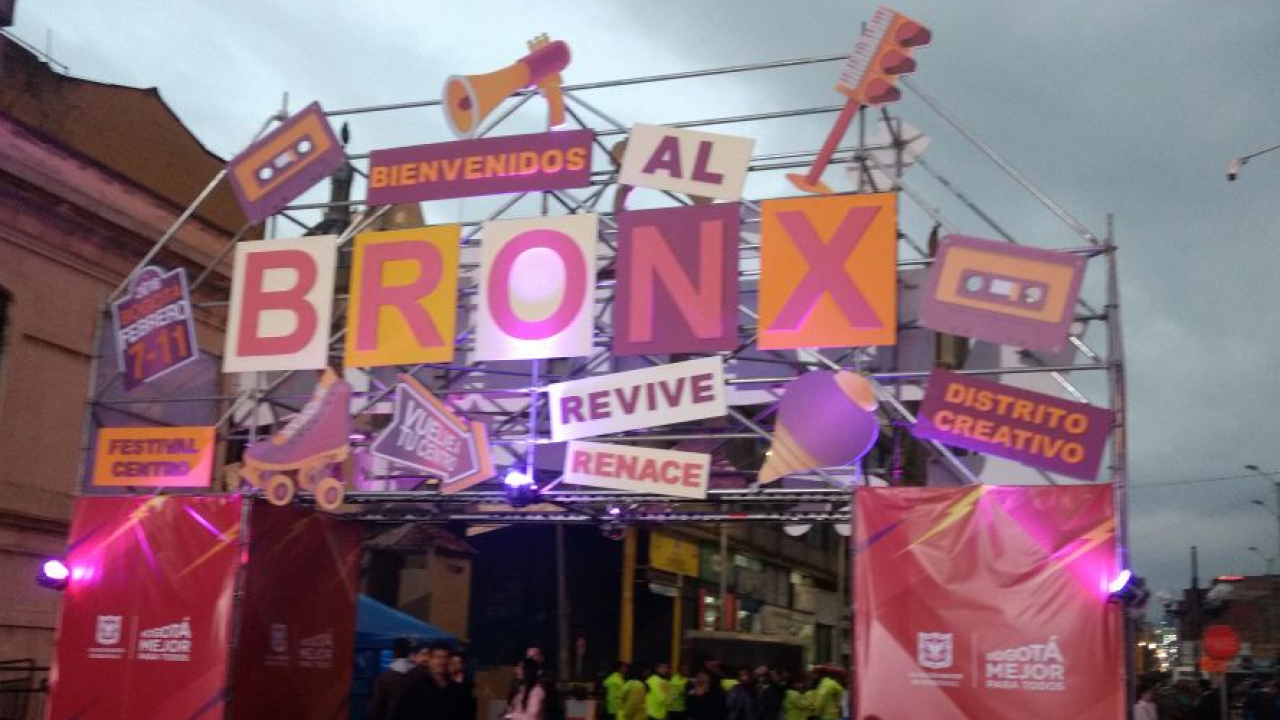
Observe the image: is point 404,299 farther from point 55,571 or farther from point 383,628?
point 383,628

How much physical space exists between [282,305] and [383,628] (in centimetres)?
739

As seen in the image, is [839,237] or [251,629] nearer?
[839,237]

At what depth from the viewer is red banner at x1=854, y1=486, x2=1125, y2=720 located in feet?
35.6

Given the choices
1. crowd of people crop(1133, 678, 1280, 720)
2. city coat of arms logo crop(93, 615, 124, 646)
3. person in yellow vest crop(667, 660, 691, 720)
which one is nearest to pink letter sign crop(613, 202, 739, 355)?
city coat of arms logo crop(93, 615, 124, 646)

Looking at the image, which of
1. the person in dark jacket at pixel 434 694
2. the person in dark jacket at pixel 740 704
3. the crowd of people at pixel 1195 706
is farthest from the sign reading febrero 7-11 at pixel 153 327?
the crowd of people at pixel 1195 706

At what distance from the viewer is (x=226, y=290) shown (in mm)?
19969

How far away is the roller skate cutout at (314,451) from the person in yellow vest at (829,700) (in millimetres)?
8019

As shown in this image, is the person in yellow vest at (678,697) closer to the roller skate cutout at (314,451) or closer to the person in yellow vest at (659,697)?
the person in yellow vest at (659,697)

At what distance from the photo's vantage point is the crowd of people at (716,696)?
16781 mm

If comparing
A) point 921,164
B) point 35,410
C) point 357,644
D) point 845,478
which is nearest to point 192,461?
point 35,410

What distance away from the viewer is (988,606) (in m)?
11.2

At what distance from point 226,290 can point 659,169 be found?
31.4 ft

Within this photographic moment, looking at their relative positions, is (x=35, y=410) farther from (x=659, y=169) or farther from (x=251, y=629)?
(x=659, y=169)

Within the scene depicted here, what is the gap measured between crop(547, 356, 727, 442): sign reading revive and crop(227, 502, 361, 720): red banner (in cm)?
390
